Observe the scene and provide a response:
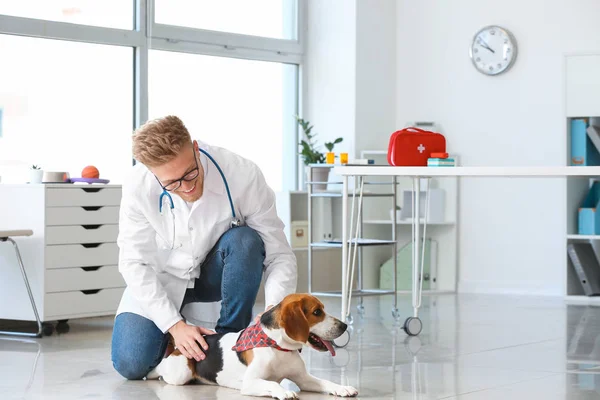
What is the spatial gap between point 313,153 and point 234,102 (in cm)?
70

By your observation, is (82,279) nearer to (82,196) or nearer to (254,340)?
(82,196)

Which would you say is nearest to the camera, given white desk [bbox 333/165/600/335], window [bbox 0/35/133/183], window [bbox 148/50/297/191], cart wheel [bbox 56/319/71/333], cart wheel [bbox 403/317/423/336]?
white desk [bbox 333/165/600/335]

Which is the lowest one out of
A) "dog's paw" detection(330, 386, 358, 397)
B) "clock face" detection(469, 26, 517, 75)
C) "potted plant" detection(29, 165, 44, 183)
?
"dog's paw" detection(330, 386, 358, 397)

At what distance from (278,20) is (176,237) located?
3.96 meters

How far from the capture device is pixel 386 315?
16.4 feet

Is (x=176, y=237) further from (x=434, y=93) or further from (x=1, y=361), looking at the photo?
(x=434, y=93)

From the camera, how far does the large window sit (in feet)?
17.1

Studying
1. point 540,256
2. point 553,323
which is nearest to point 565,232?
point 540,256

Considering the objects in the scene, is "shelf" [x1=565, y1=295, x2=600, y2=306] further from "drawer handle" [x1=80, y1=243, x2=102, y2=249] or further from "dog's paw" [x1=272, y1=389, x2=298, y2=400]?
"dog's paw" [x1=272, y1=389, x2=298, y2=400]

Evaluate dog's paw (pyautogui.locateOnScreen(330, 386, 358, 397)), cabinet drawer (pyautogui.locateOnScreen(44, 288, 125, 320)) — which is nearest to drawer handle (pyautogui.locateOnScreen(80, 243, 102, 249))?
cabinet drawer (pyautogui.locateOnScreen(44, 288, 125, 320))

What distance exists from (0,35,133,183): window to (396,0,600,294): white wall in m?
1.74

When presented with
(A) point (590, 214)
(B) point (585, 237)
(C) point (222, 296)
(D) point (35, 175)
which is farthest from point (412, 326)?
(A) point (590, 214)

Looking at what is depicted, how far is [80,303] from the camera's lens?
175 inches

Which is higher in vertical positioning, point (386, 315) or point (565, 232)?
point (565, 232)
